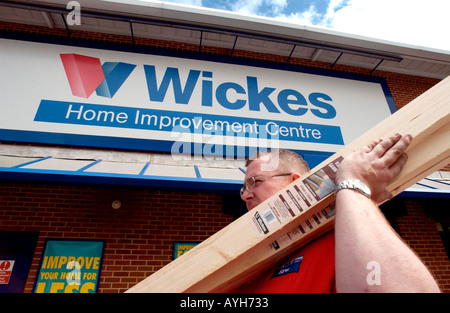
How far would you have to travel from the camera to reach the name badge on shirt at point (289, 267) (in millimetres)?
979

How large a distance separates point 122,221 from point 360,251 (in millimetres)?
4760

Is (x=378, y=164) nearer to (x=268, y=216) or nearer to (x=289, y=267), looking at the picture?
(x=268, y=216)

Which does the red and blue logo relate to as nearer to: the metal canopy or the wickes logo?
the wickes logo

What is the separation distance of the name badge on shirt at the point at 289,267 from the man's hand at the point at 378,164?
379mm

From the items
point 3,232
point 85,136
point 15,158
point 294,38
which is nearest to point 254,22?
point 294,38

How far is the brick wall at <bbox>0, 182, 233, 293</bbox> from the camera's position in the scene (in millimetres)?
4410

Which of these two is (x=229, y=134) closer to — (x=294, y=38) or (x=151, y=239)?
(x=151, y=239)

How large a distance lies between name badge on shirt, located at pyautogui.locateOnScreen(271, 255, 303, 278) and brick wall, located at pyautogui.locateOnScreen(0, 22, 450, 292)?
12.9 feet

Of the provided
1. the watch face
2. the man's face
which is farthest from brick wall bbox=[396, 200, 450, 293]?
the watch face

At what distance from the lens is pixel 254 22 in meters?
5.96

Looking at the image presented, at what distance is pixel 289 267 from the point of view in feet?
3.33

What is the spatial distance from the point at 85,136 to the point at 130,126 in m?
0.83

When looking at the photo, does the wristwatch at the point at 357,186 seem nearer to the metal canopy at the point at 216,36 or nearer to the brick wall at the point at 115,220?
the brick wall at the point at 115,220
